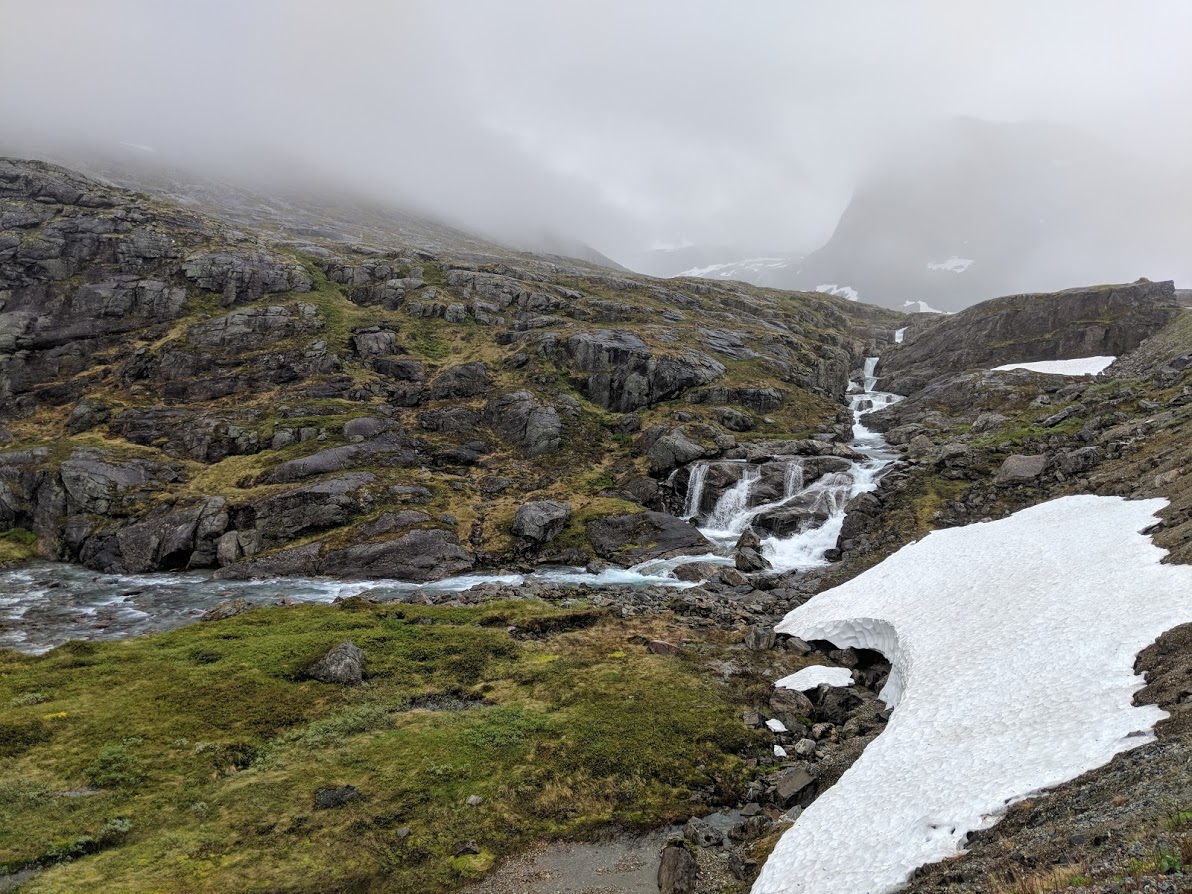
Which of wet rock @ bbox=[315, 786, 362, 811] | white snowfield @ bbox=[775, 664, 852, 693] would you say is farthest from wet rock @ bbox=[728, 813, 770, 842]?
wet rock @ bbox=[315, 786, 362, 811]

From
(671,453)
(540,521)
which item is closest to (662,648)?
(540,521)

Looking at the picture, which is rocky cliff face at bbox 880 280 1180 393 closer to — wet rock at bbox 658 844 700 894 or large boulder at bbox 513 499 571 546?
large boulder at bbox 513 499 571 546

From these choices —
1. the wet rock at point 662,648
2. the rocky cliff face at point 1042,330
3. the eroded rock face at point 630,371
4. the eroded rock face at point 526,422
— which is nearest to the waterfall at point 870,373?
the rocky cliff face at point 1042,330

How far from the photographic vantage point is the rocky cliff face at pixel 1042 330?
89750mm

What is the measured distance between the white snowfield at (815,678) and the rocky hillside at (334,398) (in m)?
30.0

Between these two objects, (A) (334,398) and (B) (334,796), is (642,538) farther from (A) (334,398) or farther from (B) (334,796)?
(A) (334,398)

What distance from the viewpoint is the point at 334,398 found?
270ft

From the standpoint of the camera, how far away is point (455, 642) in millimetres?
32281

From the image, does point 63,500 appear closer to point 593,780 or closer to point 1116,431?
point 593,780

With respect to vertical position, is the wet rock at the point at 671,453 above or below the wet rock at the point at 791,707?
above

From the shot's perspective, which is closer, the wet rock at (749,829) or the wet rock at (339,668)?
the wet rock at (749,829)

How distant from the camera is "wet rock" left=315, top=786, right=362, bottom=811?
1852 centimetres

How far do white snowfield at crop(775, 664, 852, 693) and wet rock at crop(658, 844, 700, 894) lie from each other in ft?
38.6

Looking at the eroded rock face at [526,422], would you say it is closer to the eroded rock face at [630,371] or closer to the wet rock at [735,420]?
the eroded rock face at [630,371]
